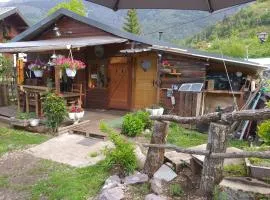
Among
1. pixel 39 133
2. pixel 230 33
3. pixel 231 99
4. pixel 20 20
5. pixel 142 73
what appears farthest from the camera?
pixel 230 33

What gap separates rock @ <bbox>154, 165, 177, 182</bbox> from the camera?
4645 mm

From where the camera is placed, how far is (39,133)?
924cm

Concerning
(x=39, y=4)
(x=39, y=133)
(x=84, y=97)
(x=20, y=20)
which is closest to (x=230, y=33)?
(x=20, y=20)

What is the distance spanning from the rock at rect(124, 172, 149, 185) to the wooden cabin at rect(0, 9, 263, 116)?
494cm

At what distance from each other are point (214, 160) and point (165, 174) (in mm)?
1118

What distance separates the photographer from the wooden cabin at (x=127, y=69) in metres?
10.1

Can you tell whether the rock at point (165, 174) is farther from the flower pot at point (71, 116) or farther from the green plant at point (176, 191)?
the flower pot at point (71, 116)

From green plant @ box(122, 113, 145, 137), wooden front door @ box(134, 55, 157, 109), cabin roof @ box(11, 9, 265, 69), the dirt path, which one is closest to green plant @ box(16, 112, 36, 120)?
the dirt path

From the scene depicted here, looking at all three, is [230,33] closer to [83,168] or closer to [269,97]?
[269,97]

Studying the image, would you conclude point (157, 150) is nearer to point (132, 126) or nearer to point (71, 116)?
point (132, 126)

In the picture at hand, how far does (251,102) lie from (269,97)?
0.52 meters

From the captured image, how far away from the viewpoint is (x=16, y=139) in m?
8.62

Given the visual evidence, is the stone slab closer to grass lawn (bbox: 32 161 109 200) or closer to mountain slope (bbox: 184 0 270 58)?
grass lawn (bbox: 32 161 109 200)

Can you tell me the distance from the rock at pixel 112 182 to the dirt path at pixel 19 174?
1.41 m
